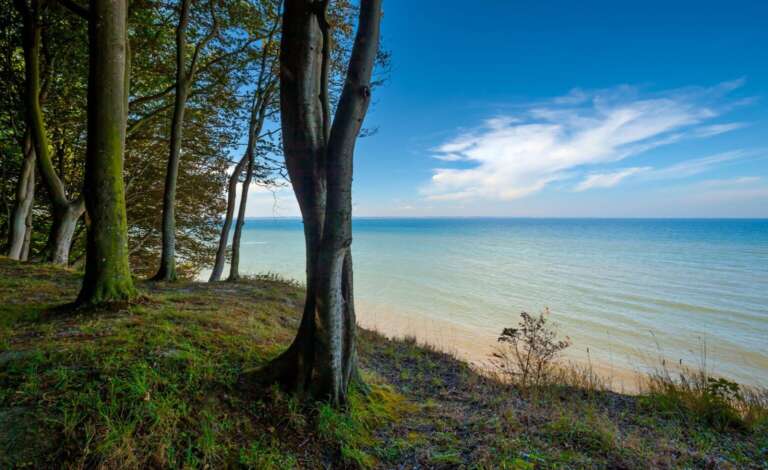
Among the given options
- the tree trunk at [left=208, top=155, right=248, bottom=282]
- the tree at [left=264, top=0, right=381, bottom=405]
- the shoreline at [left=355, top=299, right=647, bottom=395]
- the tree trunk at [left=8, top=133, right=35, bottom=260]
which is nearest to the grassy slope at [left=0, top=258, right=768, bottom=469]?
the tree at [left=264, top=0, right=381, bottom=405]

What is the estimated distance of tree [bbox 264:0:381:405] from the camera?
3.07 m

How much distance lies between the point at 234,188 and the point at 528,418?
955 centimetres

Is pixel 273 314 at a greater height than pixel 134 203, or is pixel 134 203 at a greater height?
pixel 134 203

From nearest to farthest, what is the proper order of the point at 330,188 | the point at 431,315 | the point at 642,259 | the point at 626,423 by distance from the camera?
the point at 330,188, the point at 626,423, the point at 431,315, the point at 642,259

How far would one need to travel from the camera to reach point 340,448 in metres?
2.77

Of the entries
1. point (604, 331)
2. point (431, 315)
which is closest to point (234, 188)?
point (431, 315)

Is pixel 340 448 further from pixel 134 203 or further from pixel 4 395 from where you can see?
pixel 134 203

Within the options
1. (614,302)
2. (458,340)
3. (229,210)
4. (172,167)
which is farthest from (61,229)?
(614,302)

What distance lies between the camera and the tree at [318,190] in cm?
307

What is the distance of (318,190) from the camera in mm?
3338

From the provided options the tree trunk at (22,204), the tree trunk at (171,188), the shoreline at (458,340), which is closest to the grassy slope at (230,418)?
the tree trunk at (171,188)

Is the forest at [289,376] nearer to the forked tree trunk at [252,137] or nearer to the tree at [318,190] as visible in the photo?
the tree at [318,190]

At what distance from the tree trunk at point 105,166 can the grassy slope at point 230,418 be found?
18.2 inches

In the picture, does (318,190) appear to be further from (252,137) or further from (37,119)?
(37,119)
